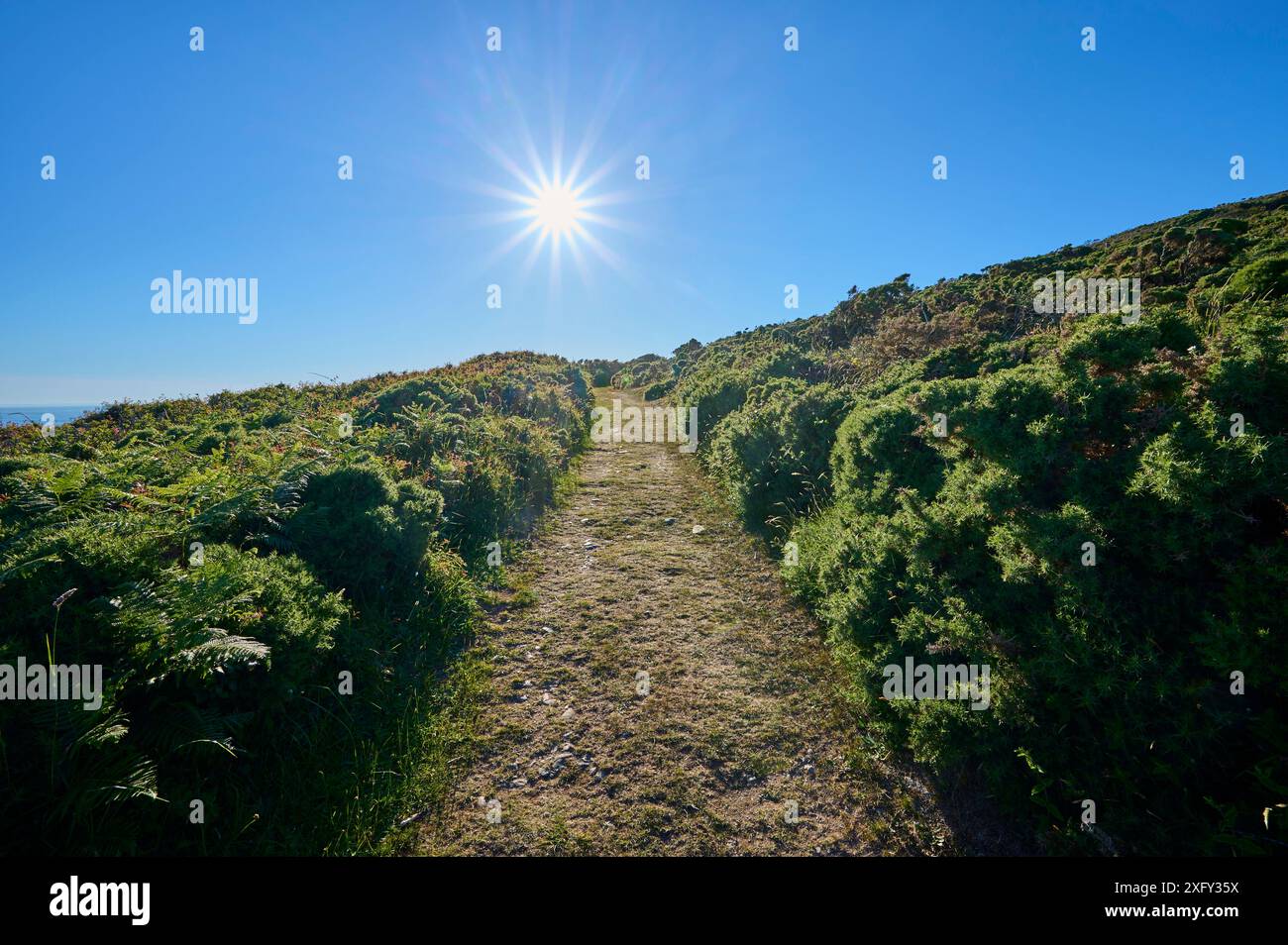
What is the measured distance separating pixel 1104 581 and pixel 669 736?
413cm

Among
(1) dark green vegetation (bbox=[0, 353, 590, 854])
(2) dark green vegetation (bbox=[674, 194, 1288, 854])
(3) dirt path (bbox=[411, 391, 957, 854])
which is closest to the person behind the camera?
(2) dark green vegetation (bbox=[674, 194, 1288, 854])

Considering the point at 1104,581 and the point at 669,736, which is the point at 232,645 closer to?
the point at 669,736

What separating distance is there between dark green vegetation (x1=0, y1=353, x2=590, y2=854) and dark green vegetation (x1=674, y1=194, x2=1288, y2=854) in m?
5.11

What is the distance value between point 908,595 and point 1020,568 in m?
1.34

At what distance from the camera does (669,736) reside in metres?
5.20

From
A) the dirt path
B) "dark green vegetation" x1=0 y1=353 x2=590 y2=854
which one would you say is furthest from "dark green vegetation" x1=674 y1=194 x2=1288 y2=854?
"dark green vegetation" x1=0 y1=353 x2=590 y2=854

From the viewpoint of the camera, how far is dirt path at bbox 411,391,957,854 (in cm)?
416

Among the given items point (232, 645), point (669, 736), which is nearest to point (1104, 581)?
point (669, 736)

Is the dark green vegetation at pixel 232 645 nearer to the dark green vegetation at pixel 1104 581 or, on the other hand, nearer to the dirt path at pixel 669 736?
the dirt path at pixel 669 736

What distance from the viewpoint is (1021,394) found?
4691 millimetres

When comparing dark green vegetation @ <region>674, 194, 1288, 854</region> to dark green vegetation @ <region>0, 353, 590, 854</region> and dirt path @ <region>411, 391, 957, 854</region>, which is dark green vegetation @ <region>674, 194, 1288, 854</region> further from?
dark green vegetation @ <region>0, 353, 590, 854</region>

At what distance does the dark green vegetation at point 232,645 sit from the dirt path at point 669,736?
701mm
